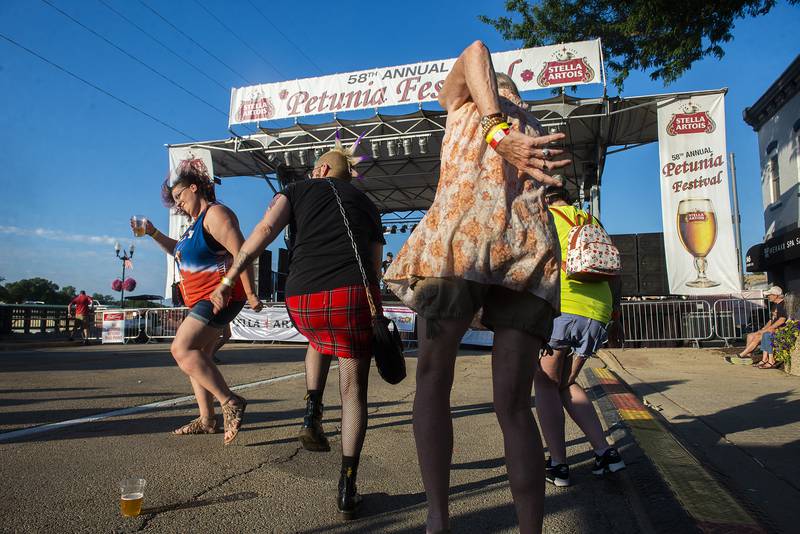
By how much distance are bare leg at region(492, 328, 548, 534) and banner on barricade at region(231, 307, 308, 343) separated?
550 inches

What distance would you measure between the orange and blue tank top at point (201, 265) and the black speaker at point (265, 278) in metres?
15.9

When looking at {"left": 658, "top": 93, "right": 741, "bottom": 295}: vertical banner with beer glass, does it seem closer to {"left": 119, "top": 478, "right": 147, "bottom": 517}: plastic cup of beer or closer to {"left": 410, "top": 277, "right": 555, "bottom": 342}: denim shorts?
{"left": 410, "top": 277, "right": 555, "bottom": 342}: denim shorts

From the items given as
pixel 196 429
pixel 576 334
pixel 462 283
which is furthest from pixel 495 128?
pixel 196 429

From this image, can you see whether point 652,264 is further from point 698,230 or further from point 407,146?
point 407,146

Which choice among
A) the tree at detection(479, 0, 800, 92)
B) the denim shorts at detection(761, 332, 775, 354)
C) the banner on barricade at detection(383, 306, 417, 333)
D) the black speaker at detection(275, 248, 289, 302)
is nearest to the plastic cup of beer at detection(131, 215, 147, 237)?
the tree at detection(479, 0, 800, 92)

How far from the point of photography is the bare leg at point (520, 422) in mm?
1604

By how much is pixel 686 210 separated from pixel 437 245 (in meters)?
14.2

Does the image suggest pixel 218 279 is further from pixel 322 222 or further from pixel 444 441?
pixel 444 441

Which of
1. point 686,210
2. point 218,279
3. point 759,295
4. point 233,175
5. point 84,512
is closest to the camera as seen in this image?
point 84,512

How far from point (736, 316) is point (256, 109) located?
14.8 metres

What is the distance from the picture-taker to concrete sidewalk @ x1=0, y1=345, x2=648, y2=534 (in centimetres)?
216

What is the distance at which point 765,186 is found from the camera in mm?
17500

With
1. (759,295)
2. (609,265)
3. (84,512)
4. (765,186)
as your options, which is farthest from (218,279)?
(765,186)

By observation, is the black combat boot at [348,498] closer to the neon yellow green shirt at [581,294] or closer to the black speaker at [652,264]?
the neon yellow green shirt at [581,294]
